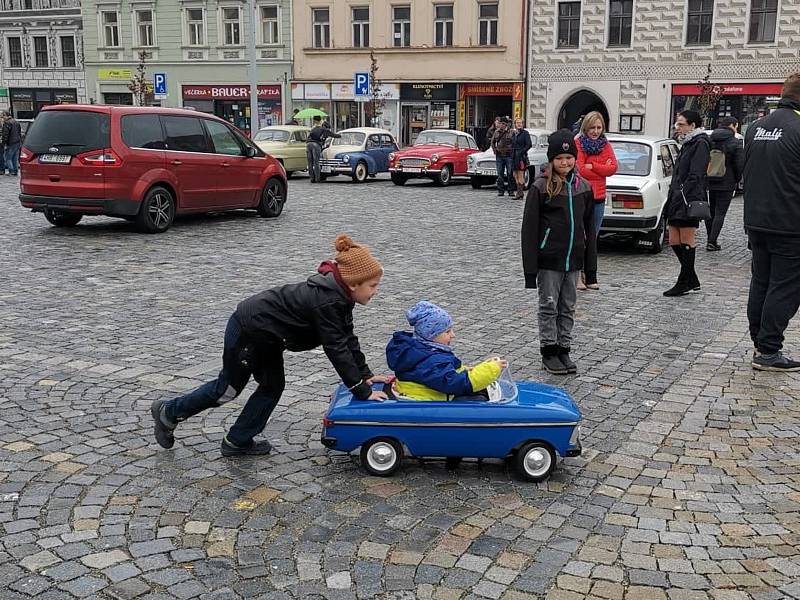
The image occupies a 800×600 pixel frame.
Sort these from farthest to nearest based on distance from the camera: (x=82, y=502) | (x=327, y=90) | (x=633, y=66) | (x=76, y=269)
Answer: (x=327, y=90)
(x=633, y=66)
(x=76, y=269)
(x=82, y=502)

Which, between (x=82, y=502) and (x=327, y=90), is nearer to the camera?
(x=82, y=502)

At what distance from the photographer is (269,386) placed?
4.92 meters

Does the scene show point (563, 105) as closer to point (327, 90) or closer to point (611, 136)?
point (327, 90)

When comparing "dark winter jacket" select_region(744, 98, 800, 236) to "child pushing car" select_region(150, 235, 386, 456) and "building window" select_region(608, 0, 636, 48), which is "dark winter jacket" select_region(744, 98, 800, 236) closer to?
"child pushing car" select_region(150, 235, 386, 456)

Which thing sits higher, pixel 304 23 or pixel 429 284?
pixel 304 23

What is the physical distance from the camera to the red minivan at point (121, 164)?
42.9ft

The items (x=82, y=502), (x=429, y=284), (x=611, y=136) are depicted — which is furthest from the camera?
(x=611, y=136)

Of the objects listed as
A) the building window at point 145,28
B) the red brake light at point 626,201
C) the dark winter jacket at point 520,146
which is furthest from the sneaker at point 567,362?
the building window at point 145,28

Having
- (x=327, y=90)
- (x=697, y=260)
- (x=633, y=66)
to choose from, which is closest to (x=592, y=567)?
(x=697, y=260)

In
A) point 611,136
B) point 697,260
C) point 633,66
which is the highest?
point 633,66

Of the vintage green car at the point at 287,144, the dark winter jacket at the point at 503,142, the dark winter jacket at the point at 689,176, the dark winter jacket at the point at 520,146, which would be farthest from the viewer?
the vintage green car at the point at 287,144

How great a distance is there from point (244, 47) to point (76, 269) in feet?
118

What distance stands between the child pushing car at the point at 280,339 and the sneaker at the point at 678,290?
5.75 meters

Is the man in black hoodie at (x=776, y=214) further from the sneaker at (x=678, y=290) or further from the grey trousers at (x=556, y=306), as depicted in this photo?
the sneaker at (x=678, y=290)
